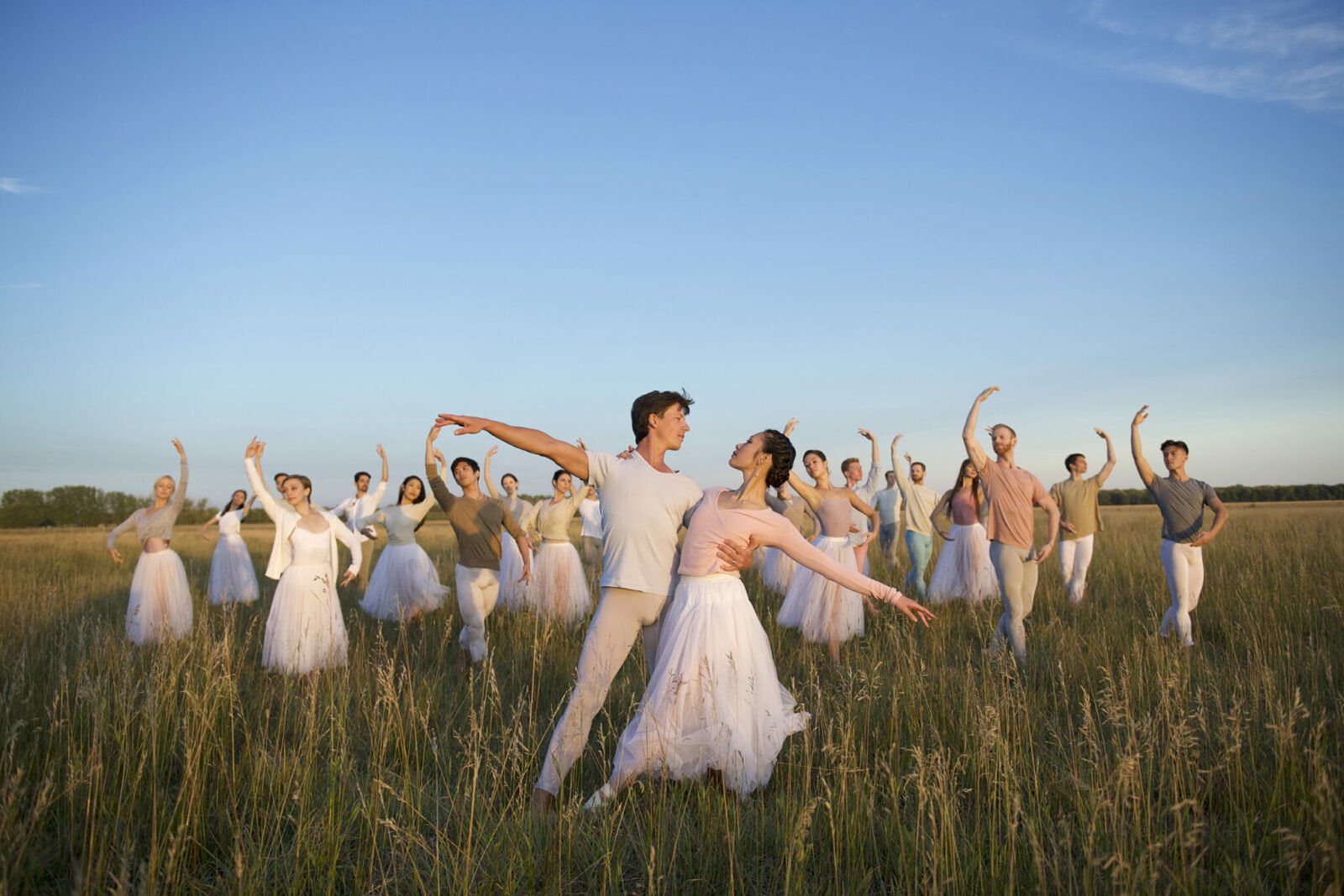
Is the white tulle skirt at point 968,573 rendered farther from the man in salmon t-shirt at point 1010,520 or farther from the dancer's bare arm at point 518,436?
the dancer's bare arm at point 518,436

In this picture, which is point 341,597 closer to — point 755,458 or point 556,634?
point 556,634

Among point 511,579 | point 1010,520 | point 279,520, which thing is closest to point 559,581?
point 511,579

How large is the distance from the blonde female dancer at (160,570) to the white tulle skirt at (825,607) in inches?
277

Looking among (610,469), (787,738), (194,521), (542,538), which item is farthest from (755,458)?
(194,521)

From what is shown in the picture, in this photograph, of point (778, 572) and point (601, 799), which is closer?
point (601, 799)

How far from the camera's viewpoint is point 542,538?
Answer: 1325 cm

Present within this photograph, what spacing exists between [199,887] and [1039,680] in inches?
240

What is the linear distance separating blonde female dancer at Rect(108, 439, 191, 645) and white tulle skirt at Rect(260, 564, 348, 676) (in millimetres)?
2140

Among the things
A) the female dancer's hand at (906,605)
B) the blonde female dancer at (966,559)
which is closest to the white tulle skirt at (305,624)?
the female dancer's hand at (906,605)

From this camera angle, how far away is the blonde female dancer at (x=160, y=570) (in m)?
9.63

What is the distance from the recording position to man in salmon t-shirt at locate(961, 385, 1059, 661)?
7.79m

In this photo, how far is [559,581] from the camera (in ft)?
41.2

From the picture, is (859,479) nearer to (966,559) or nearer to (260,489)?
(966,559)

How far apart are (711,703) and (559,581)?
8306mm
